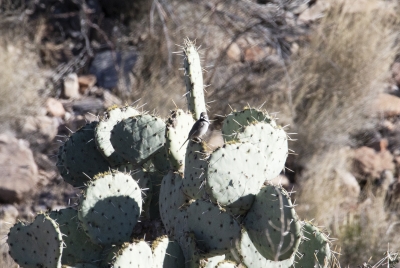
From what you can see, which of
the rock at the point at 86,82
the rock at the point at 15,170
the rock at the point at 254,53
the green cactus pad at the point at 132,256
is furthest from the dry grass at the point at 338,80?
the green cactus pad at the point at 132,256

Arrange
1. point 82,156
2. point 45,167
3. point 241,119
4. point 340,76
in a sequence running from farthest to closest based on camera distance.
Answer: point 340,76
point 45,167
point 82,156
point 241,119

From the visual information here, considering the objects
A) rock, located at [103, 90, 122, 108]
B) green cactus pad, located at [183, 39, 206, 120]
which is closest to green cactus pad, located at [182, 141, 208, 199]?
green cactus pad, located at [183, 39, 206, 120]

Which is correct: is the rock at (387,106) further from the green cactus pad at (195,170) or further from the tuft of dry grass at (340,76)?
the green cactus pad at (195,170)

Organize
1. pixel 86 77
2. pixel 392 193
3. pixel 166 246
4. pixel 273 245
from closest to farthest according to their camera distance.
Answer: pixel 273 245
pixel 166 246
pixel 392 193
pixel 86 77

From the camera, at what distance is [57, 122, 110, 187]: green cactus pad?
12.2 ft

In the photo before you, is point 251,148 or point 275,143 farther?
point 275,143

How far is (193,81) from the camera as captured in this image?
350cm

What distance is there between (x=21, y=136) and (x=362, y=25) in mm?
4156

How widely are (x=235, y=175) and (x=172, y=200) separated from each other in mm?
512

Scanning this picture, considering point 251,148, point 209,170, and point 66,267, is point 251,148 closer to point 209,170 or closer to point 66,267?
point 209,170

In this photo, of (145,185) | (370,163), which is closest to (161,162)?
(145,185)

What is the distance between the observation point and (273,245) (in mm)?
2777

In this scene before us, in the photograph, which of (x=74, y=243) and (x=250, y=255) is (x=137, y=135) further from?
(x=250, y=255)

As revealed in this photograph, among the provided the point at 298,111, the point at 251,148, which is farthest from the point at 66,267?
the point at 298,111
